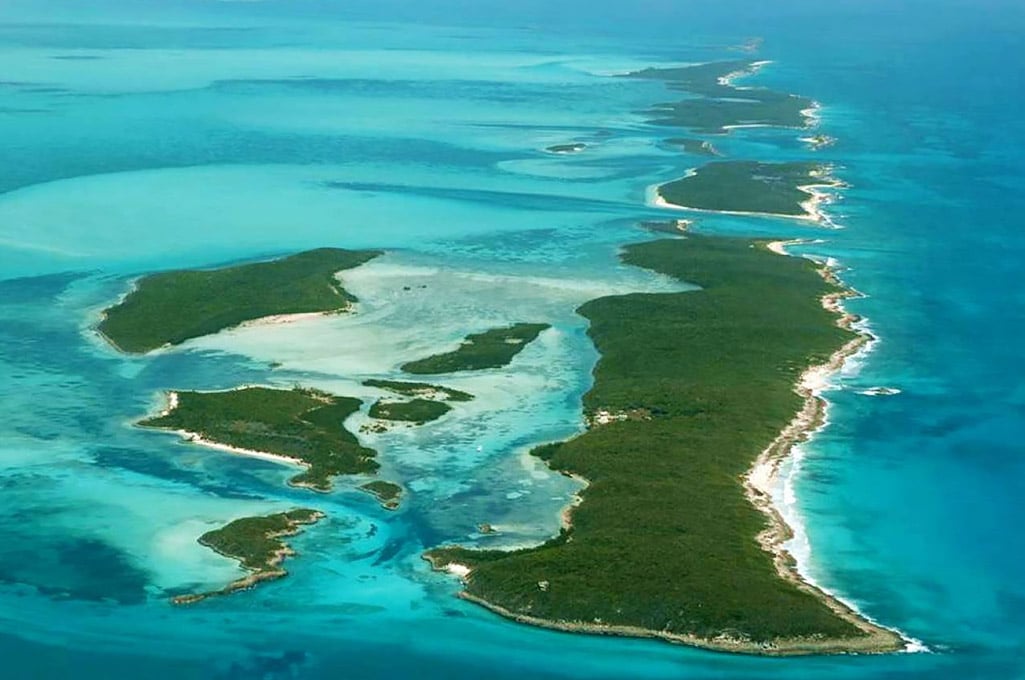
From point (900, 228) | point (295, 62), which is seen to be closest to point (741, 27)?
point (295, 62)

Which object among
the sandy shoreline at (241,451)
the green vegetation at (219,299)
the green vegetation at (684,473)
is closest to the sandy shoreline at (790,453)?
the green vegetation at (684,473)

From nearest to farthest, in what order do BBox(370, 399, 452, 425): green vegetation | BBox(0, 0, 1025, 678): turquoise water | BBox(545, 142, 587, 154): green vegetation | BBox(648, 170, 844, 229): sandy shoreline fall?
1. BBox(0, 0, 1025, 678): turquoise water
2. BBox(370, 399, 452, 425): green vegetation
3. BBox(648, 170, 844, 229): sandy shoreline
4. BBox(545, 142, 587, 154): green vegetation

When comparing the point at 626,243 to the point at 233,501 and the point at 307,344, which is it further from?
the point at 233,501

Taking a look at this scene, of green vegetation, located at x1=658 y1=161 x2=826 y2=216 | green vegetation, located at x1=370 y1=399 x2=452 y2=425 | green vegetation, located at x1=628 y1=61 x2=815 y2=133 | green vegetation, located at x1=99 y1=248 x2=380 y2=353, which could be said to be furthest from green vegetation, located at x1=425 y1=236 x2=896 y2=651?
green vegetation, located at x1=628 y1=61 x2=815 y2=133

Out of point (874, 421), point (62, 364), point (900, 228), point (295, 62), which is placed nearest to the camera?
point (874, 421)

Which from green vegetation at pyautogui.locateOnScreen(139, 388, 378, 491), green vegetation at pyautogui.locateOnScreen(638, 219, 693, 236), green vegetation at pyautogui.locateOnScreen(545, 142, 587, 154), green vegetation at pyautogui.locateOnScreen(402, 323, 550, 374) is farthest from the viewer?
green vegetation at pyautogui.locateOnScreen(545, 142, 587, 154)

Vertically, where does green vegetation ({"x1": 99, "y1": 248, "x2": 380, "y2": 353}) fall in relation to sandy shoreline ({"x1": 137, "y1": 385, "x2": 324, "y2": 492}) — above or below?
above

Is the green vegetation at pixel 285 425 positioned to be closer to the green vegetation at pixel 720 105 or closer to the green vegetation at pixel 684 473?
the green vegetation at pixel 684 473

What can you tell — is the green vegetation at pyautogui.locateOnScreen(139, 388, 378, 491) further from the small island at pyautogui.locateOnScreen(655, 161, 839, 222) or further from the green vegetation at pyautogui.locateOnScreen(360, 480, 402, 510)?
the small island at pyautogui.locateOnScreen(655, 161, 839, 222)
